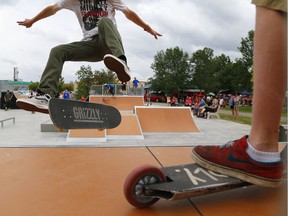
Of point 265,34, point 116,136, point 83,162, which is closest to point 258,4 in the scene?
point 265,34

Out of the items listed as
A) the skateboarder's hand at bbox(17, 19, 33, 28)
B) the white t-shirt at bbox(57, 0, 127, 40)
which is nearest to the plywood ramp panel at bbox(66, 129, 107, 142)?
the skateboarder's hand at bbox(17, 19, 33, 28)

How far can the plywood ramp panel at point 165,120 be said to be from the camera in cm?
734

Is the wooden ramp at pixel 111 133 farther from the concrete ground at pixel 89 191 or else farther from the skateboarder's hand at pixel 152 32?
the skateboarder's hand at pixel 152 32

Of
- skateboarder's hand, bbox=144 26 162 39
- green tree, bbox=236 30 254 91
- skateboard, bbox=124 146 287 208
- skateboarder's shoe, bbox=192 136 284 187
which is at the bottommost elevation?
skateboard, bbox=124 146 287 208

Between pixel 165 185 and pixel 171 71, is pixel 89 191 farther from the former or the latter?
pixel 171 71

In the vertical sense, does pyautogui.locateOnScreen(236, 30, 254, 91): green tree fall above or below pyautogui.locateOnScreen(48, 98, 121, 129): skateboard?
above

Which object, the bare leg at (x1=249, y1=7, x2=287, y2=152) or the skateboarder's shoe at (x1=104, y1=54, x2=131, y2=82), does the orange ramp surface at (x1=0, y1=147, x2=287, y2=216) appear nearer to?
the bare leg at (x1=249, y1=7, x2=287, y2=152)

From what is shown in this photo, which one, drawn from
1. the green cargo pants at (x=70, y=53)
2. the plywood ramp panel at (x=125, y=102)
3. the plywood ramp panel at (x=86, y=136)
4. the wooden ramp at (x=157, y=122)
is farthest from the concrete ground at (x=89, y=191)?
the plywood ramp panel at (x=125, y=102)

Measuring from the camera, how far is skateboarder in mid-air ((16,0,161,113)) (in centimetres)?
239

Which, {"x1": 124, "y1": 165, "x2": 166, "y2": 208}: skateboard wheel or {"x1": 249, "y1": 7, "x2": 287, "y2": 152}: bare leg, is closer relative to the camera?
{"x1": 249, "y1": 7, "x2": 287, "y2": 152}: bare leg

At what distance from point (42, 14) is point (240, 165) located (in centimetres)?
240

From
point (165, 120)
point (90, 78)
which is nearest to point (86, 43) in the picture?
point (165, 120)

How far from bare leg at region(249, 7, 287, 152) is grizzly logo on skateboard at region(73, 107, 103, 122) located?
4.38 feet

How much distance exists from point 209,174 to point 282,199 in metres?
1.02
